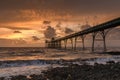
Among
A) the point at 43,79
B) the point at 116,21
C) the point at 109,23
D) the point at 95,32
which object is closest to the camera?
the point at 43,79

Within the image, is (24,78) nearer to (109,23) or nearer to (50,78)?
(50,78)

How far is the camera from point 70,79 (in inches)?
883

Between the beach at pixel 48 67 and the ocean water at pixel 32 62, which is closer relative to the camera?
the beach at pixel 48 67

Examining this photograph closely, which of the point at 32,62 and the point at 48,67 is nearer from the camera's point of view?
the point at 48,67

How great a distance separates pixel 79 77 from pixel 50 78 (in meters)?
2.30

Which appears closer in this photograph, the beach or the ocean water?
the beach

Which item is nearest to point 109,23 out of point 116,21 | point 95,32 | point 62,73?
point 116,21

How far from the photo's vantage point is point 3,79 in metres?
24.0

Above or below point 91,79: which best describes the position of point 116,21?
above

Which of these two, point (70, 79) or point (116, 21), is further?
point (116, 21)

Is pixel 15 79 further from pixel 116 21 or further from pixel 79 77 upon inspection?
pixel 116 21

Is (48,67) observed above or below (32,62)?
below

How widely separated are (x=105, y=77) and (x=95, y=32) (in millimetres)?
71221

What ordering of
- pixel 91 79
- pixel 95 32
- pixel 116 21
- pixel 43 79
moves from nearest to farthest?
pixel 91 79
pixel 43 79
pixel 116 21
pixel 95 32
